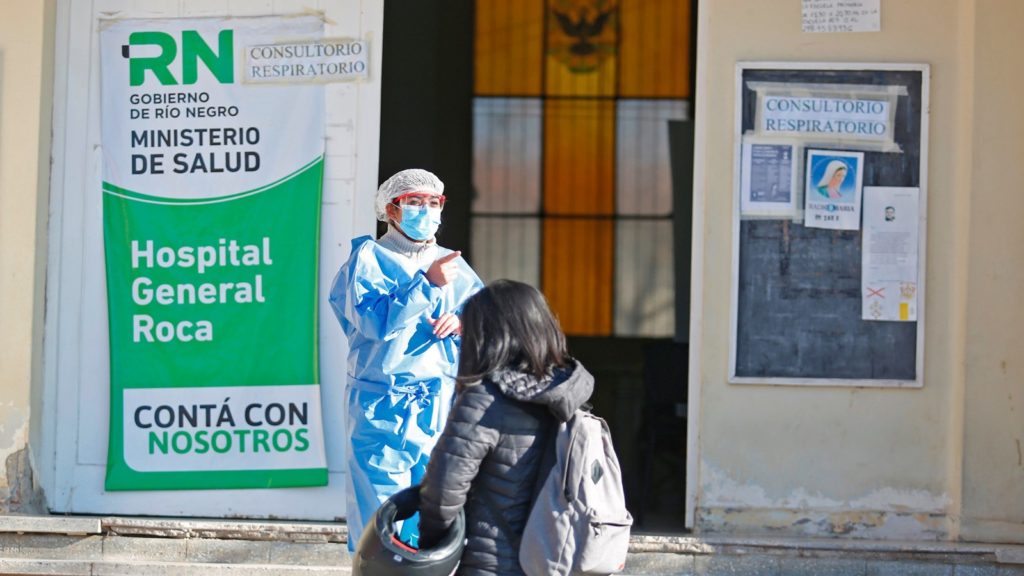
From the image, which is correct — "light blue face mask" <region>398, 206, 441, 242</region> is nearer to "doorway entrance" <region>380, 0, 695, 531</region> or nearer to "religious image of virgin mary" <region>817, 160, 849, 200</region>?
"religious image of virgin mary" <region>817, 160, 849, 200</region>

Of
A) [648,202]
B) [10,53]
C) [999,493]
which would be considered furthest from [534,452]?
[648,202]

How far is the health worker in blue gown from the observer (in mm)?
5066

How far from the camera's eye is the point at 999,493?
21.8 feet

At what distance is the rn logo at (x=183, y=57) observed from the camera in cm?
704

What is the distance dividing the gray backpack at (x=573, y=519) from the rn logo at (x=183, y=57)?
3924 mm

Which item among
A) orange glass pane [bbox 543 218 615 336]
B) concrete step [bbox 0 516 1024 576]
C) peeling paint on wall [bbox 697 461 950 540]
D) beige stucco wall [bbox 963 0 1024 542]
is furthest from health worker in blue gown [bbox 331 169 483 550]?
orange glass pane [bbox 543 218 615 336]

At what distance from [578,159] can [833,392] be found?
8.22 feet

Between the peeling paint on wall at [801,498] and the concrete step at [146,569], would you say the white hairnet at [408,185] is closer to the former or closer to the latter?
the concrete step at [146,569]

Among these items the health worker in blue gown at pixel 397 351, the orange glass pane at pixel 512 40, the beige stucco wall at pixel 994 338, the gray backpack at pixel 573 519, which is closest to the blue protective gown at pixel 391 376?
the health worker in blue gown at pixel 397 351

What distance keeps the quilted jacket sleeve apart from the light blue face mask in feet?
5.33

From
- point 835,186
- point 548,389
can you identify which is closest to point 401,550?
point 548,389

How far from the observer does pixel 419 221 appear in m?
5.24

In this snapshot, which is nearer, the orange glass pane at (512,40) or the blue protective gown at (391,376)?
the blue protective gown at (391,376)

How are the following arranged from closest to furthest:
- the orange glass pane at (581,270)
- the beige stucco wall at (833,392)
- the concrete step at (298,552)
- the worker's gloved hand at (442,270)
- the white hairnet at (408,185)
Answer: the worker's gloved hand at (442,270) < the white hairnet at (408,185) < the concrete step at (298,552) < the beige stucco wall at (833,392) < the orange glass pane at (581,270)
